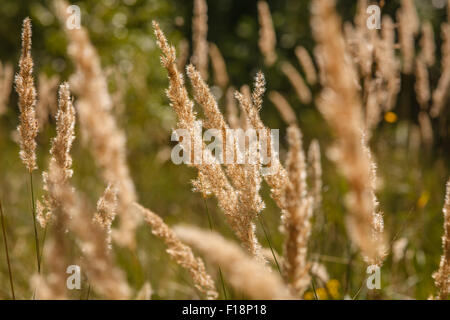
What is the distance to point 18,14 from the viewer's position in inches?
283

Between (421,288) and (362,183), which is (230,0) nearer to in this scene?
(421,288)

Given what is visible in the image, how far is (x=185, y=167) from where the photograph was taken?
116 inches

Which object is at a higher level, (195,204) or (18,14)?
(18,14)

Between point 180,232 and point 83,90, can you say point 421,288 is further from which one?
point 83,90

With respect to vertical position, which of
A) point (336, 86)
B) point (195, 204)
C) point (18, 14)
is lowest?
point (195, 204)

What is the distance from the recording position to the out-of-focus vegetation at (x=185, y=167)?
2.12 meters

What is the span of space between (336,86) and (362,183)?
14 cm

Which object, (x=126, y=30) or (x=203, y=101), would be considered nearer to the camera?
(x=203, y=101)

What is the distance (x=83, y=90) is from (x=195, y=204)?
2.93m

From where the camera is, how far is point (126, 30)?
4.81 m

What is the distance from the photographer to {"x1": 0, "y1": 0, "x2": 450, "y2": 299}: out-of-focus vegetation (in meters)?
2.12
